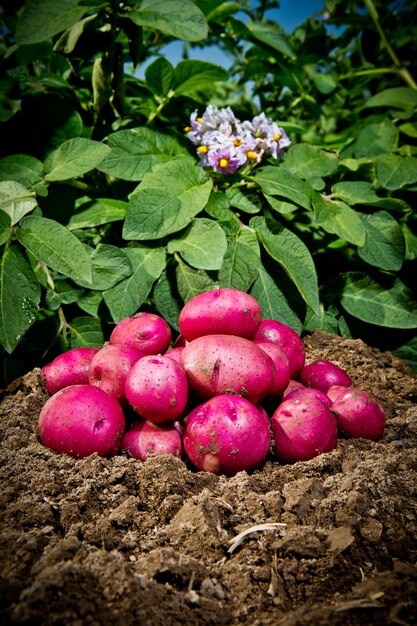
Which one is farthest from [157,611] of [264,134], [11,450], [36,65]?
[36,65]

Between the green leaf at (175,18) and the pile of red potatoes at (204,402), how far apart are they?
1.17 meters

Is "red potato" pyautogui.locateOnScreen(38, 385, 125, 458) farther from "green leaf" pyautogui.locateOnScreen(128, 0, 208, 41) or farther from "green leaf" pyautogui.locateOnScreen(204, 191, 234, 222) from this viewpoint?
"green leaf" pyautogui.locateOnScreen(128, 0, 208, 41)

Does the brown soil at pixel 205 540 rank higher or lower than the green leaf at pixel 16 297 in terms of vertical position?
lower

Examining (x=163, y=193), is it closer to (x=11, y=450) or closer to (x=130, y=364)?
(x=130, y=364)

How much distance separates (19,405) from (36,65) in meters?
2.51

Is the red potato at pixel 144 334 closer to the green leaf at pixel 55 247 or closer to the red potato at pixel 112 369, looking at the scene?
the red potato at pixel 112 369

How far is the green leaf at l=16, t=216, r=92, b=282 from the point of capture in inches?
64.1

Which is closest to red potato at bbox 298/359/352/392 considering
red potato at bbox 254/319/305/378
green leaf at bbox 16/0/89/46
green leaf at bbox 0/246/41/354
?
red potato at bbox 254/319/305/378

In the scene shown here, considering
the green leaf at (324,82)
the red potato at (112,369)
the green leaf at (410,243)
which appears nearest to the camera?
the red potato at (112,369)

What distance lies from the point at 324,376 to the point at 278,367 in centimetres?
27

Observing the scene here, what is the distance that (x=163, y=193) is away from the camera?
1971 mm

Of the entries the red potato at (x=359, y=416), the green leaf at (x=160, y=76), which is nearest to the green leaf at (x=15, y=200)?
the green leaf at (x=160, y=76)

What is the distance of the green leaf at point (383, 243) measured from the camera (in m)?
2.12

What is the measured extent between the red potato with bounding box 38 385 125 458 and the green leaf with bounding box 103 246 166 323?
462 mm
